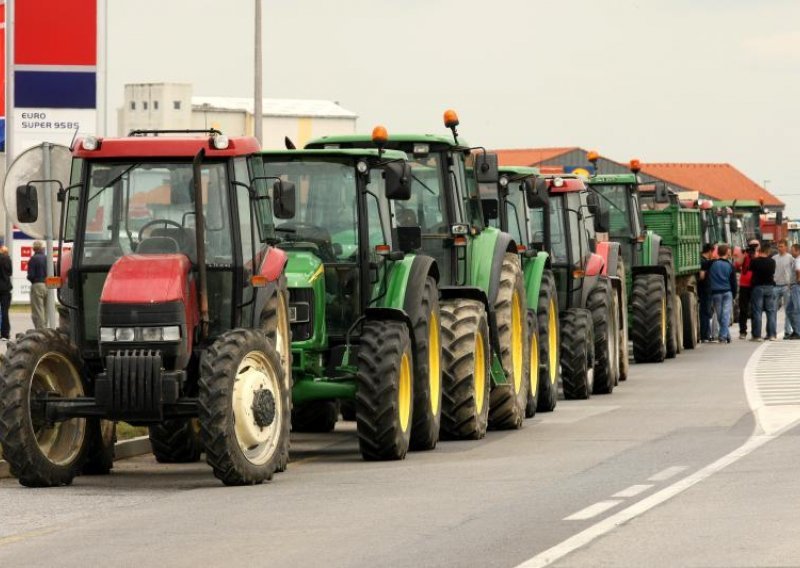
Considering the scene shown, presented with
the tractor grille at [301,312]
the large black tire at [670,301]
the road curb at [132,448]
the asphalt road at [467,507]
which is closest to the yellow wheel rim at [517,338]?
the asphalt road at [467,507]

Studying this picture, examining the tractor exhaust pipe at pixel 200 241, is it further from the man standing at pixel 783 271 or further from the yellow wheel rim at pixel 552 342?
the man standing at pixel 783 271

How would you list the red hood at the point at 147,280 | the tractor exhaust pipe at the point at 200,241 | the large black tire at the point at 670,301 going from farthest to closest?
1. the large black tire at the point at 670,301
2. the tractor exhaust pipe at the point at 200,241
3. the red hood at the point at 147,280

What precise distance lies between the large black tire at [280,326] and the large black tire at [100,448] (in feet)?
4.23

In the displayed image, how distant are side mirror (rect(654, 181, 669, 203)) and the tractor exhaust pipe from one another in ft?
66.8

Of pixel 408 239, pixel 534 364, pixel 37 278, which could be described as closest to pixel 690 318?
pixel 37 278

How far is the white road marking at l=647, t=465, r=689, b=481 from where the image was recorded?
46.8 ft

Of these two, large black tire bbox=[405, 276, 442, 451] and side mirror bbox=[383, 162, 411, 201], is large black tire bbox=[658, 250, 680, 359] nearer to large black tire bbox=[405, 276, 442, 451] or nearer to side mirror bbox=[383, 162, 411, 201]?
large black tire bbox=[405, 276, 442, 451]

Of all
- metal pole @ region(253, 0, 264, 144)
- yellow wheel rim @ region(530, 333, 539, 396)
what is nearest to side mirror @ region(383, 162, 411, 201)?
yellow wheel rim @ region(530, 333, 539, 396)

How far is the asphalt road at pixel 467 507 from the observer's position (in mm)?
10625

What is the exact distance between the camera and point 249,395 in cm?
1438

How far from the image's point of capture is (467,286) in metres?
19.1

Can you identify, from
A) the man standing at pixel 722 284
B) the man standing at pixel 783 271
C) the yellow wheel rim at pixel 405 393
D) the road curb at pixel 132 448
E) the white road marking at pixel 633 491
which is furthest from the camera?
the man standing at pixel 783 271

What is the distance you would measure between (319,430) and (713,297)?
19.9 meters

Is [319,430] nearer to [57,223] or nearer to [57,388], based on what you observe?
[57,223]
